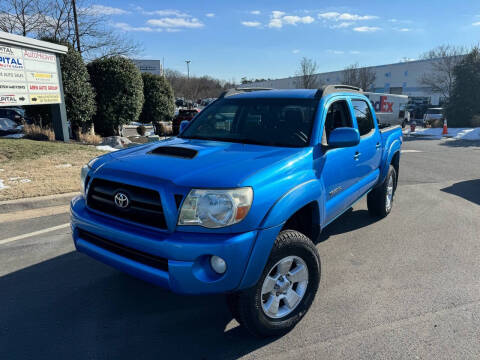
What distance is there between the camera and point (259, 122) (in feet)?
12.0

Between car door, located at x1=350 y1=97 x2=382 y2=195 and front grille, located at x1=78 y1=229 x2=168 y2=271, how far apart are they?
2.50m

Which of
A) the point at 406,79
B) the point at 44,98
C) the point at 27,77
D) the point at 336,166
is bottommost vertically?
the point at 336,166

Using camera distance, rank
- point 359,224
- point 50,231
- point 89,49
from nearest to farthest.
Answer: point 50,231
point 359,224
point 89,49

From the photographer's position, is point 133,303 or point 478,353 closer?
point 478,353

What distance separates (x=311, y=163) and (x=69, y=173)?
615cm

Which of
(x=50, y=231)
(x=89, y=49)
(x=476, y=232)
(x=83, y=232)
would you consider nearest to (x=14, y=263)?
(x=50, y=231)

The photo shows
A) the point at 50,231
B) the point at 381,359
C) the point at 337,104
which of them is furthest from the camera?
the point at 50,231

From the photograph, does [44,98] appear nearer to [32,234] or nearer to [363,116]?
[32,234]

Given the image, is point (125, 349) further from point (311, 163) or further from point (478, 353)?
point (478, 353)

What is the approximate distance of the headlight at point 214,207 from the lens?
2.32 meters

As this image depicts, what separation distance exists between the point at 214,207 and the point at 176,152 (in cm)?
82

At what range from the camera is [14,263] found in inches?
155

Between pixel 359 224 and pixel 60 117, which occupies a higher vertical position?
pixel 60 117

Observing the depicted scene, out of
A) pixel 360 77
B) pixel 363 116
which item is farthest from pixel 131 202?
pixel 360 77
